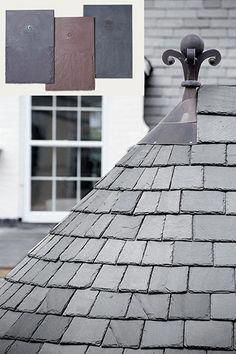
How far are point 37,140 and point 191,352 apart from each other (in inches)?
287

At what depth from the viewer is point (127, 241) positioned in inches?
111

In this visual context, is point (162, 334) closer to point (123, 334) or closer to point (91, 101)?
point (123, 334)

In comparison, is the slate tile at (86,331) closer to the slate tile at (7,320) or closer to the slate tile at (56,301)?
the slate tile at (56,301)

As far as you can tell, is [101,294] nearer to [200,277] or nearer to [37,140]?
[200,277]

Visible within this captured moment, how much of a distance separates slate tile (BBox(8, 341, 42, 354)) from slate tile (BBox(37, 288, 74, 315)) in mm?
116

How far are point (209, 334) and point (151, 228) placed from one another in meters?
0.42

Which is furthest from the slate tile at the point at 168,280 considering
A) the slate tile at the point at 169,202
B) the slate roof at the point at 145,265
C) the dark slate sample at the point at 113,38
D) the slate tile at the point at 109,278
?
the dark slate sample at the point at 113,38

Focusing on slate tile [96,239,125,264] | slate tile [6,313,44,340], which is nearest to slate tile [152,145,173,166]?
slate tile [96,239,125,264]

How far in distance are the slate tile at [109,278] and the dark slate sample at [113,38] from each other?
70 cm

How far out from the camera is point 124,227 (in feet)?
9.41

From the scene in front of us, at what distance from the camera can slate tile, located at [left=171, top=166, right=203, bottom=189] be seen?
2896 mm

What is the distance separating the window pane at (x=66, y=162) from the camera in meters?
9.77

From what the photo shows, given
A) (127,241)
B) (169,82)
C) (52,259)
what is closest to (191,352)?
(127,241)

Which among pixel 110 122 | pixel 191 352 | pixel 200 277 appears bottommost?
pixel 191 352
